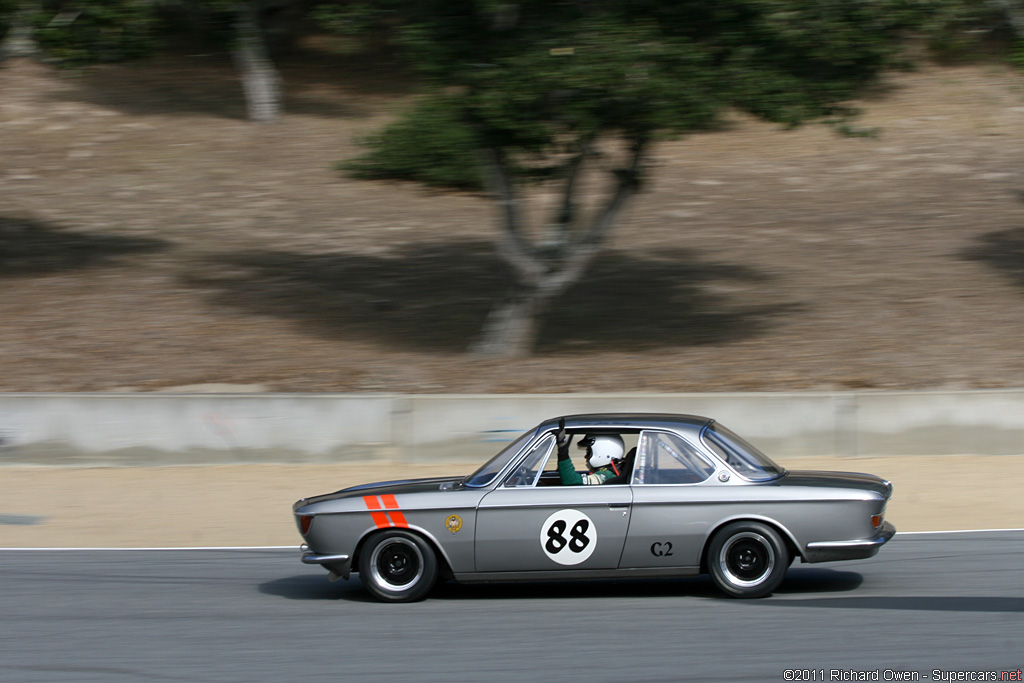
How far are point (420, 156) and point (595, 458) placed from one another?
20174 mm

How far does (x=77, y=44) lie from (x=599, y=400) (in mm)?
10781

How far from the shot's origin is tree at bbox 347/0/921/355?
12.9 m

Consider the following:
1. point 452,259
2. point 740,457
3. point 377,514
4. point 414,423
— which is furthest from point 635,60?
point 452,259

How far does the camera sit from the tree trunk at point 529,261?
49.6ft

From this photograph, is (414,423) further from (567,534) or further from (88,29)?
(88,29)

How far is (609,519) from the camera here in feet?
22.1

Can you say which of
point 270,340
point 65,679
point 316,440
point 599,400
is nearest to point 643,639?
point 65,679

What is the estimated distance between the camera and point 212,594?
7562 millimetres

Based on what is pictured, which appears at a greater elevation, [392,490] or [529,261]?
[529,261]

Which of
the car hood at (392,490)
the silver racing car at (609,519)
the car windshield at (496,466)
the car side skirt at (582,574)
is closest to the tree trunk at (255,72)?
the car hood at (392,490)

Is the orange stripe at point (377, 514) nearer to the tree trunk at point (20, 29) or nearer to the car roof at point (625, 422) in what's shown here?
the car roof at point (625, 422)

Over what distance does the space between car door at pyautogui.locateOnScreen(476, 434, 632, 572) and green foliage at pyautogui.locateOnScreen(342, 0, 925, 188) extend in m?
7.02

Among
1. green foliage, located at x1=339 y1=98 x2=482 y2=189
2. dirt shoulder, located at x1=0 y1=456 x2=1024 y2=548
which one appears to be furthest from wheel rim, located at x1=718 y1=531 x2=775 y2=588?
green foliage, located at x1=339 y1=98 x2=482 y2=189

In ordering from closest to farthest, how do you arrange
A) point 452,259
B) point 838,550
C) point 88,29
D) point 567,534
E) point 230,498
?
point 838,550, point 567,534, point 230,498, point 88,29, point 452,259
